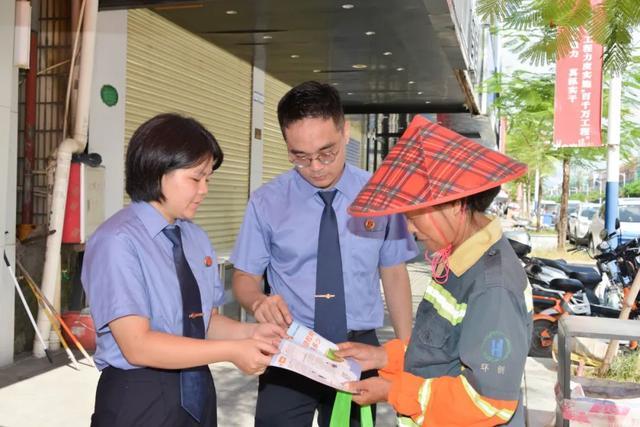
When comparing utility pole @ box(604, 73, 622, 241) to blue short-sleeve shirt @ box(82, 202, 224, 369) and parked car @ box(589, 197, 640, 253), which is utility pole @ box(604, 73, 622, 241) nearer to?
parked car @ box(589, 197, 640, 253)

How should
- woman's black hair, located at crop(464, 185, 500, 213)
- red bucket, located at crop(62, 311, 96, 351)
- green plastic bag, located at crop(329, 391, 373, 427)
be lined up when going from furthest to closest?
red bucket, located at crop(62, 311, 96, 351), green plastic bag, located at crop(329, 391, 373, 427), woman's black hair, located at crop(464, 185, 500, 213)

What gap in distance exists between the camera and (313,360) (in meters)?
2.09

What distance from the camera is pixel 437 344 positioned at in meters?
1.79

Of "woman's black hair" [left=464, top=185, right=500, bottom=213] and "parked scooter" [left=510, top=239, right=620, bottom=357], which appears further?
"parked scooter" [left=510, top=239, right=620, bottom=357]

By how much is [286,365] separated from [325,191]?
855 mm

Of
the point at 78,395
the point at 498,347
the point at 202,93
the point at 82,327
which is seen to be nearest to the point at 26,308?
the point at 82,327

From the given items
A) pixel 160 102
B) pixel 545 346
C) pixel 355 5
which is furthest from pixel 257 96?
pixel 545 346

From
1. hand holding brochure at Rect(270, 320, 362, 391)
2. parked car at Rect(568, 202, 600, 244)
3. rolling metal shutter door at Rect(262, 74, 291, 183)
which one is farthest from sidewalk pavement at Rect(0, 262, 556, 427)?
parked car at Rect(568, 202, 600, 244)

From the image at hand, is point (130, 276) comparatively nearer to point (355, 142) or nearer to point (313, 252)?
point (313, 252)

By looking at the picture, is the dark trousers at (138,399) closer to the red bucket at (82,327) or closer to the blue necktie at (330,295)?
the blue necktie at (330,295)

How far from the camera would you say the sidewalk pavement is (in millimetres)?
4758

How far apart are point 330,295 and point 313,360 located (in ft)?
1.53

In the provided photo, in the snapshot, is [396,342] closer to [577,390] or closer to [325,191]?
[325,191]

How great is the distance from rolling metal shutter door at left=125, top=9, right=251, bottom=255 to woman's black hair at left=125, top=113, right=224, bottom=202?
6.24 m
